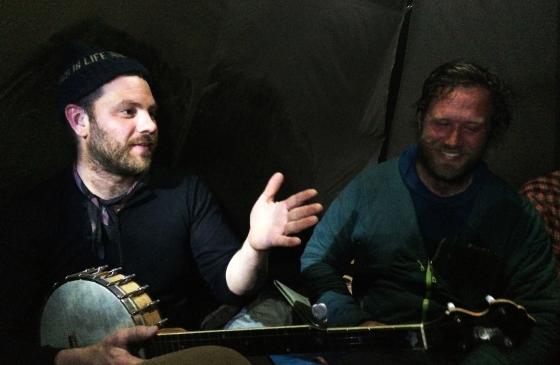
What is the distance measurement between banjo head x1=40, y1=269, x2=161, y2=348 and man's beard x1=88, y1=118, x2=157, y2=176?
39cm

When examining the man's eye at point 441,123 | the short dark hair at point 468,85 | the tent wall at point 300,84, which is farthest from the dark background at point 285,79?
the man's eye at point 441,123

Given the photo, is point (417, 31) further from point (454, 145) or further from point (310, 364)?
point (310, 364)

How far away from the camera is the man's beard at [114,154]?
6.40 ft

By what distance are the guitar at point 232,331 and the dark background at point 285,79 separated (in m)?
0.56

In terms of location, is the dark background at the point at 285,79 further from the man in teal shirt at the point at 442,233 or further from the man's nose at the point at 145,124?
the man in teal shirt at the point at 442,233

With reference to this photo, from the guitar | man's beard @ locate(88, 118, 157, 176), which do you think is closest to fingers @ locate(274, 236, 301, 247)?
the guitar

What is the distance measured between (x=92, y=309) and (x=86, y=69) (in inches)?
33.8

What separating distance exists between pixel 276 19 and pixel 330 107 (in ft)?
1.66

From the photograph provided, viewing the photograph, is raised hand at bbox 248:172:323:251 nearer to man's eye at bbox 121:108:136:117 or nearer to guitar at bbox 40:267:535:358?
Result: guitar at bbox 40:267:535:358

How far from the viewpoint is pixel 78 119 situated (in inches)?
79.4

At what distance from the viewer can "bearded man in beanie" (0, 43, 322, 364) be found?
1932 millimetres

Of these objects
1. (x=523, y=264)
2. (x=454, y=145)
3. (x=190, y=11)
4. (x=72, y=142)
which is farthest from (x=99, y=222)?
(x=523, y=264)

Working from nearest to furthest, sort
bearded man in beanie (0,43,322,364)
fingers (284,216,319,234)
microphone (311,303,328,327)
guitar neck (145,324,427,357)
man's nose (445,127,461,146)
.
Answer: fingers (284,216,319,234) < microphone (311,303,328,327) < guitar neck (145,324,427,357) < bearded man in beanie (0,43,322,364) < man's nose (445,127,461,146)

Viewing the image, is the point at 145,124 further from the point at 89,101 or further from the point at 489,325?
the point at 489,325
